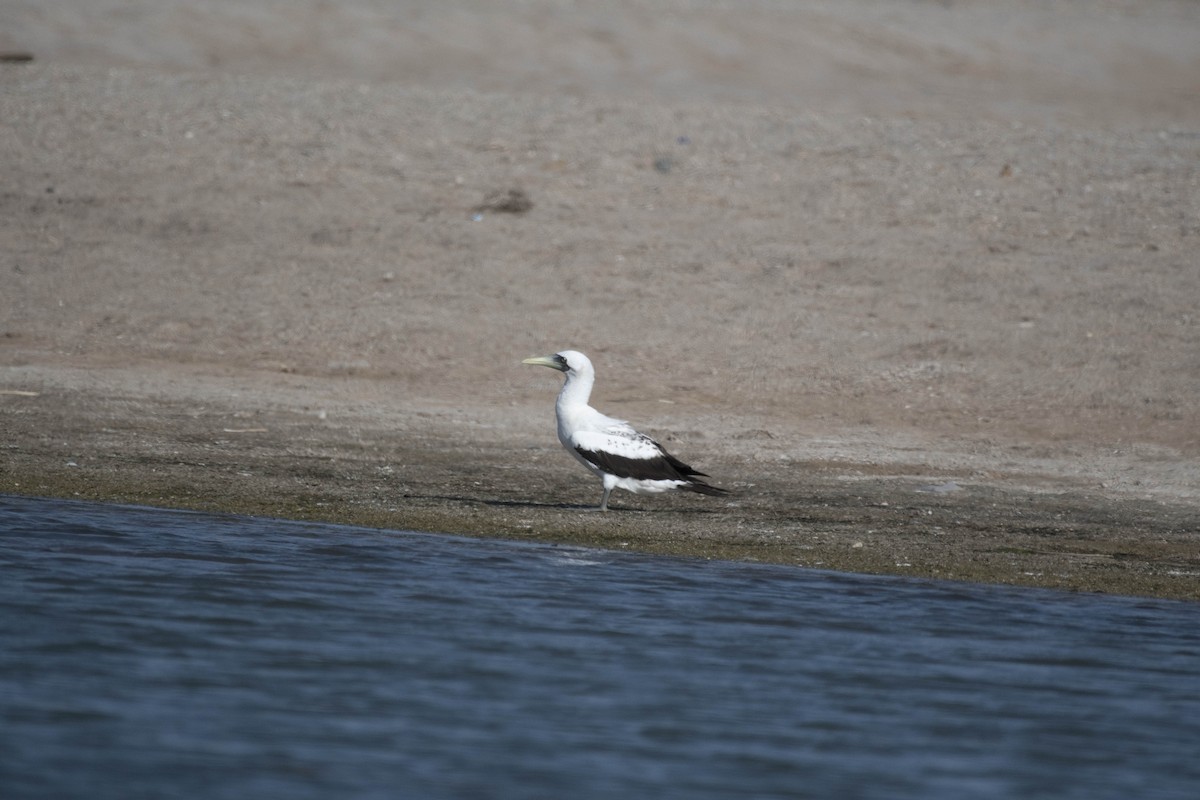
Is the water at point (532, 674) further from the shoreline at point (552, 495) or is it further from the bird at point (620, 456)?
the bird at point (620, 456)

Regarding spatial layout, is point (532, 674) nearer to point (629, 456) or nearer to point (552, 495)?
point (629, 456)

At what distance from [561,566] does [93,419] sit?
4676 mm

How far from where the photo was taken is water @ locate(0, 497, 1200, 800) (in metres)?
5.96

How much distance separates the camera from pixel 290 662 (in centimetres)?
725

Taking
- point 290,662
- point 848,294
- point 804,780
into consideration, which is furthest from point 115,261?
point 804,780

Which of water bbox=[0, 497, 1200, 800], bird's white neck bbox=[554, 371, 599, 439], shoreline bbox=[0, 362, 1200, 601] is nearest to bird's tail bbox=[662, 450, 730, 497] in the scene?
shoreline bbox=[0, 362, 1200, 601]

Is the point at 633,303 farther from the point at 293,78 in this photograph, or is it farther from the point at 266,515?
the point at 293,78

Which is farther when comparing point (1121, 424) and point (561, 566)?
point (1121, 424)

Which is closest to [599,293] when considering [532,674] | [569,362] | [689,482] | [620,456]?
[569,362]

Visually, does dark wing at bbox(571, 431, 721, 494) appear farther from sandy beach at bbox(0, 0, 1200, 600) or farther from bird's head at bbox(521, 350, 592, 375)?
bird's head at bbox(521, 350, 592, 375)

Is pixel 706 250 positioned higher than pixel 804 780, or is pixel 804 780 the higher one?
pixel 706 250

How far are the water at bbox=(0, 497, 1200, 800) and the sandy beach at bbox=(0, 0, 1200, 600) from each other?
634 mm

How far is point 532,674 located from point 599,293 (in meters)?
8.90

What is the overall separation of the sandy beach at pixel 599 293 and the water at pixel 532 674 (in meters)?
0.63
